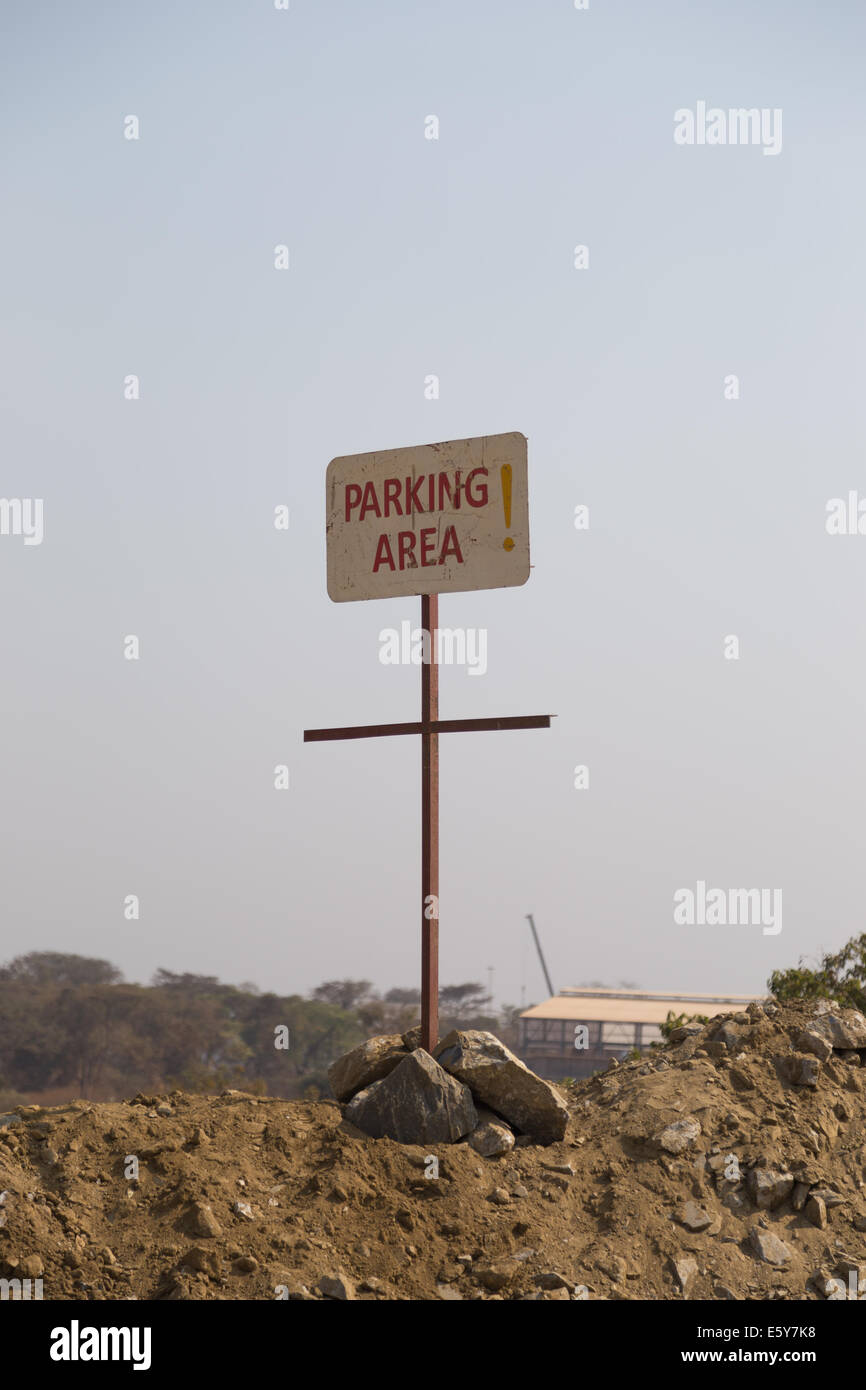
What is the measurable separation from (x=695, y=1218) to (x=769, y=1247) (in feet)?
1.81

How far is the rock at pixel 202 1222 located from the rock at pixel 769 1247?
12.8ft

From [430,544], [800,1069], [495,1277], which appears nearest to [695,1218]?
[495,1277]

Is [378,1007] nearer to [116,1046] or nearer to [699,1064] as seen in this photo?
[116,1046]

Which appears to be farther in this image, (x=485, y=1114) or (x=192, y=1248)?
(x=485, y=1114)

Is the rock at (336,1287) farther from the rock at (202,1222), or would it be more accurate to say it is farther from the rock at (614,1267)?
the rock at (614,1267)

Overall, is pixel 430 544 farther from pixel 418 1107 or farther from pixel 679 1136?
pixel 679 1136

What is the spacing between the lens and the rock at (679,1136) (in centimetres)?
1035

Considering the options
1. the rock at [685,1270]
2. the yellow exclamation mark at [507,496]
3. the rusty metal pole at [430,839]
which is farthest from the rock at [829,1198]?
the yellow exclamation mark at [507,496]

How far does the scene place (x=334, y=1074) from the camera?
1146 cm

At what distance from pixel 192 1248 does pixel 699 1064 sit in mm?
4652

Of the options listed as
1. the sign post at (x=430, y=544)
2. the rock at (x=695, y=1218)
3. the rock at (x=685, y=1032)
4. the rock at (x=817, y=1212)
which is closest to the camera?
the rock at (x=695, y=1218)

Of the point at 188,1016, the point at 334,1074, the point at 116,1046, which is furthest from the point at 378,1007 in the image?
the point at 334,1074

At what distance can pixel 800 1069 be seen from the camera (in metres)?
11.2

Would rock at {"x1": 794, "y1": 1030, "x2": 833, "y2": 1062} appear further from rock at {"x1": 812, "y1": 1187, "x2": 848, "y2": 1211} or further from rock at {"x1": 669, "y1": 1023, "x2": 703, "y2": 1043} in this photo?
rock at {"x1": 812, "y1": 1187, "x2": 848, "y2": 1211}
